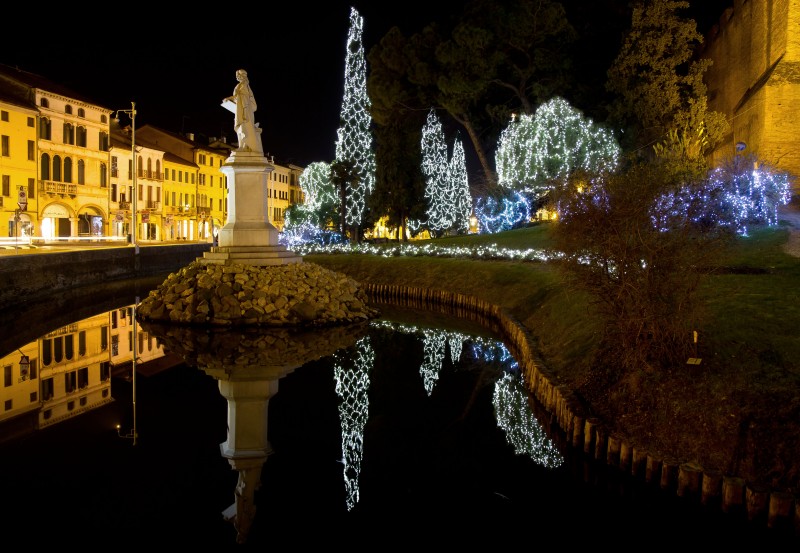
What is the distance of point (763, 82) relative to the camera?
114 feet

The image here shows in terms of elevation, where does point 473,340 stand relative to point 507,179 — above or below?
below

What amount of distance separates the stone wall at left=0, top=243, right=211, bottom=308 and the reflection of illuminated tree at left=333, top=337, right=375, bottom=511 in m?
14.5

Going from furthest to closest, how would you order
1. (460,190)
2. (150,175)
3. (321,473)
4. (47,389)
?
(150,175) < (460,190) < (47,389) < (321,473)

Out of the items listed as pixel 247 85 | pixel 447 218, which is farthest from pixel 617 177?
pixel 447 218

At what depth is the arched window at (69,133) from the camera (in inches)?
2154

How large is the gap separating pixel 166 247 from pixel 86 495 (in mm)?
39905

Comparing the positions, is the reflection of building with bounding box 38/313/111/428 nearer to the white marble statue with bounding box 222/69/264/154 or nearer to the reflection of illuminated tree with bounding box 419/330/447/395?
the reflection of illuminated tree with bounding box 419/330/447/395

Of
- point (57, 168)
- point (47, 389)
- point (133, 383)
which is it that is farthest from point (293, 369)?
point (57, 168)

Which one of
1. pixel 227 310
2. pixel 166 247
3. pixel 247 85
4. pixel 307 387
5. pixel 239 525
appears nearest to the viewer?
pixel 239 525

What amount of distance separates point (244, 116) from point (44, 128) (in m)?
36.0

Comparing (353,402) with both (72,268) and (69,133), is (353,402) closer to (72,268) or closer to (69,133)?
(72,268)

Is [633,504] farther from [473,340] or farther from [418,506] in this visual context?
[473,340]

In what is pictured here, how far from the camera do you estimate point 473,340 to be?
862 inches

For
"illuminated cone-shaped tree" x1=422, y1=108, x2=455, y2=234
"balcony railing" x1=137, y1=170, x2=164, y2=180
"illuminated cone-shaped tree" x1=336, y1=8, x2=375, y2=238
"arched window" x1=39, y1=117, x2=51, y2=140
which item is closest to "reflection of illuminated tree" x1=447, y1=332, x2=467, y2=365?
"illuminated cone-shaped tree" x1=336, y1=8, x2=375, y2=238
